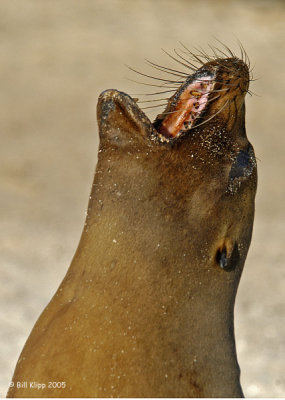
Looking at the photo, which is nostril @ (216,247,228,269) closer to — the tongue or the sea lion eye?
the sea lion eye

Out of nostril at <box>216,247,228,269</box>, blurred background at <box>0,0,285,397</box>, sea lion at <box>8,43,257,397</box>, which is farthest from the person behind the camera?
blurred background at <box>0,0,285,397</box>

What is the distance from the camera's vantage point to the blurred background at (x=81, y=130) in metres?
5.49

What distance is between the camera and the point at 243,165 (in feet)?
8.02

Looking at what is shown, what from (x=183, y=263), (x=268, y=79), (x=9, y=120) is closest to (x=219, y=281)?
(x=183, y=263)

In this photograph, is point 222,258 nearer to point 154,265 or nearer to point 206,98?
point 154,265

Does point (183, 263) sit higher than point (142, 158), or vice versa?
point (142, 158)

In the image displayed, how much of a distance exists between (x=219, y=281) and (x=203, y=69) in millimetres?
656

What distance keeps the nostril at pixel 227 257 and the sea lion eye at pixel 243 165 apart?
214 millimetres

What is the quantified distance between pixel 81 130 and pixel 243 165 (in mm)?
7075

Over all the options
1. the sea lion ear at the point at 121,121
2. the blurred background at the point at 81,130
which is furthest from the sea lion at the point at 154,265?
the blurred background at the point at 81,130

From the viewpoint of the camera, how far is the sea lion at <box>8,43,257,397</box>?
2246mm

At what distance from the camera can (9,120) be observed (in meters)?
9.54

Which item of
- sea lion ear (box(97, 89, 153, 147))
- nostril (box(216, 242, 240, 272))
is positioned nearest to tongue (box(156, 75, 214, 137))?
sea lion ear (box(97, 89, 153, 147))

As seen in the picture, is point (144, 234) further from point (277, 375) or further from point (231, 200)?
point (277, 375)
